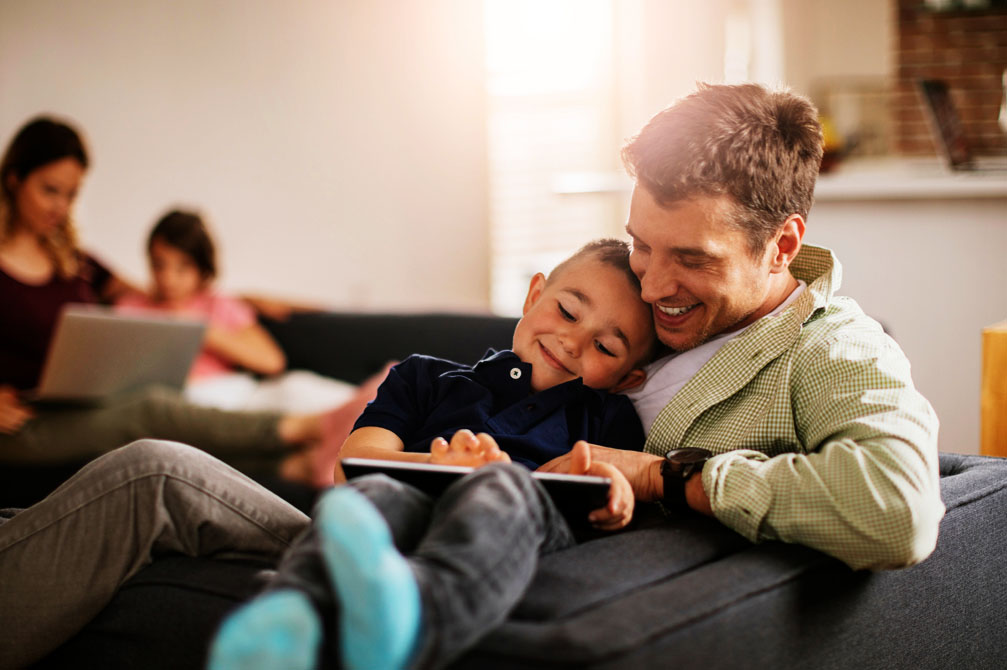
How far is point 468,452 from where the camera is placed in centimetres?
129

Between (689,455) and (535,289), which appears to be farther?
(535,289)

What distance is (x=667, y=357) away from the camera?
66.3 inches

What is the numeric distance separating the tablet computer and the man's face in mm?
403

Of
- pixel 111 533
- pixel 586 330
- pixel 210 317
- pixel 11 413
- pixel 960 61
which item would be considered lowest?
pixel 11 413

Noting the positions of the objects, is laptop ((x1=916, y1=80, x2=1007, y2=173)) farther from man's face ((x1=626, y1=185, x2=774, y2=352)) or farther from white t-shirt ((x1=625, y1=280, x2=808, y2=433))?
man's face ((x1=626, y1=185, x2=774, y2=352))

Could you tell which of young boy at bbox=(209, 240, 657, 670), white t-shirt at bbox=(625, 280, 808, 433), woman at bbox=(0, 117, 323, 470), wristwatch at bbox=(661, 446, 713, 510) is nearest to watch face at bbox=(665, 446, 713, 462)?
wristwatch at bbox=(661, 446, 713, 510)

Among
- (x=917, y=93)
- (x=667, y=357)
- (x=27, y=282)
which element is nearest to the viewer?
(x=667, y=357)

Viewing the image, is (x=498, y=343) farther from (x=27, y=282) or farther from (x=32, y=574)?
(x=27, y=282)

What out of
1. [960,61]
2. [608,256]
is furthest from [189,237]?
[960,61]

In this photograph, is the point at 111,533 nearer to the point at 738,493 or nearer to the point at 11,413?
the point at 738,493

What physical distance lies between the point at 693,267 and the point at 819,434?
317mm

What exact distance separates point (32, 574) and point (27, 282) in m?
2.15

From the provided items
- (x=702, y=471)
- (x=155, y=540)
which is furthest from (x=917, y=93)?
(x=155, y=540)

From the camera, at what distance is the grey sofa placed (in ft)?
3.36
